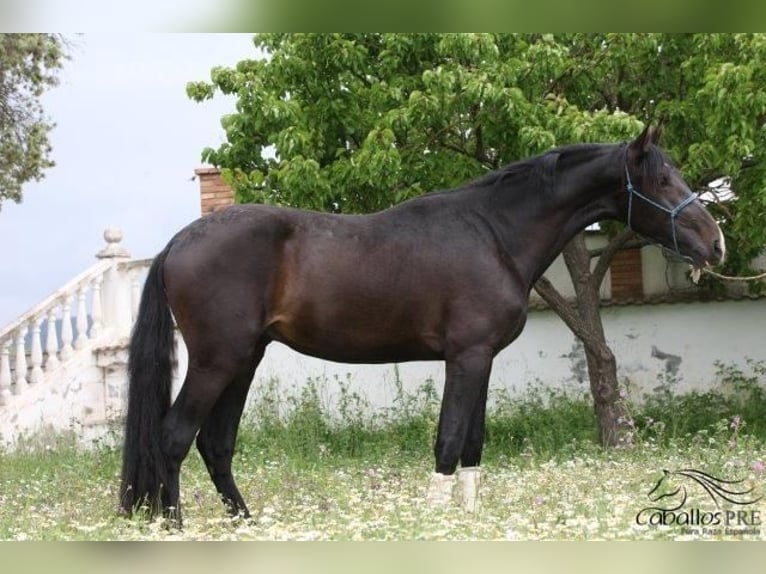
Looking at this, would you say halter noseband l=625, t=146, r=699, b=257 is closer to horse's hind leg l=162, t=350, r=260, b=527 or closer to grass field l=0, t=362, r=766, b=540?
grass field l=0, t=362, r=766, b=540

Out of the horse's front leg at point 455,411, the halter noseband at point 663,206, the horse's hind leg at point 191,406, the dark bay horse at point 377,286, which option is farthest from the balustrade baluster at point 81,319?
the halter noseband at point 663,206

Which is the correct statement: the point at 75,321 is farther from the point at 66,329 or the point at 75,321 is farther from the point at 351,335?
the point at 351,335

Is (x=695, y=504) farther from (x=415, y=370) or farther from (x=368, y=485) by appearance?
(x=415, y=370)

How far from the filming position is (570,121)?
8.14m

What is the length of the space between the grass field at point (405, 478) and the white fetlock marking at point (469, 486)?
9 centimetres

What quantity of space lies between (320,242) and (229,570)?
5.88 ft

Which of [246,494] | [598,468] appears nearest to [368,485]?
[246,494]

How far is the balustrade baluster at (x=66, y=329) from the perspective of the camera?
419 inches

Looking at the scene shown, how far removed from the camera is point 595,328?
31.2 ft

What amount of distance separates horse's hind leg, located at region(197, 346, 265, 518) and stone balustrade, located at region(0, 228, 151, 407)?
16.4 feet

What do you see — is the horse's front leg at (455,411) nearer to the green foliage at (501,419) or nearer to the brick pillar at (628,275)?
the green foliage at (501,419)

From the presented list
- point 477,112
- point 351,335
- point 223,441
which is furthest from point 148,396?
point 477,112

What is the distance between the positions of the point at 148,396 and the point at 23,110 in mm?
8303

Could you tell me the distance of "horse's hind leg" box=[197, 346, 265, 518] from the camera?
19.0 feet
